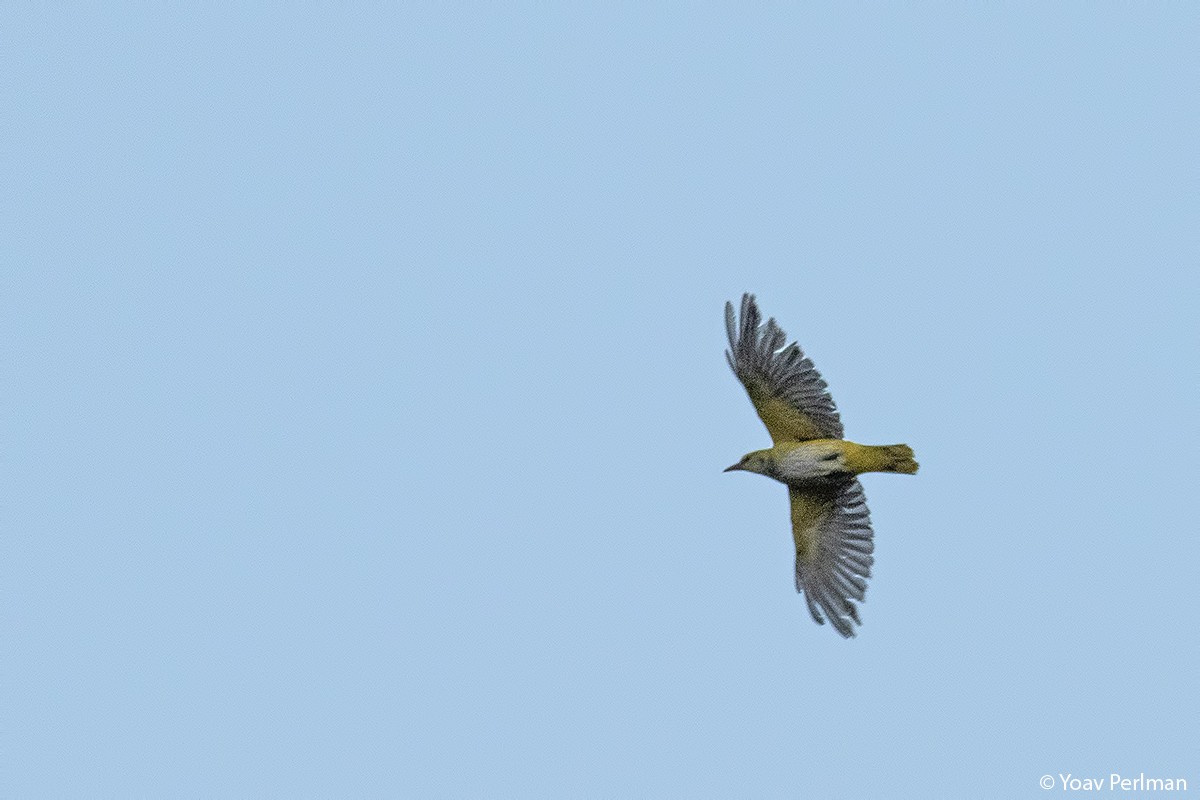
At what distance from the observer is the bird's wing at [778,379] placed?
1389 cm

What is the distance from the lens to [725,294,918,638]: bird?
45.6 ft

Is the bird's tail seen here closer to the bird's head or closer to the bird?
the bird

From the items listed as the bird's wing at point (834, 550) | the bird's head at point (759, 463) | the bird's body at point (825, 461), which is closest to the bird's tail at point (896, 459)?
the bird's body at point (825, 461)

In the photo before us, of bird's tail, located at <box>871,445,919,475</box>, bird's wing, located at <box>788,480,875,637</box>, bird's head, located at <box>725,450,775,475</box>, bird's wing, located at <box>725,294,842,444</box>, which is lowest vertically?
bird's wing, located at <box>788,480,875,637</box>

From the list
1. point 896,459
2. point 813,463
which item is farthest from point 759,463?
point 896,459

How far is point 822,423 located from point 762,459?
773 mm

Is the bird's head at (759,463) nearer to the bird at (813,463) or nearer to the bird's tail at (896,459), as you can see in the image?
the bird at (813,463)

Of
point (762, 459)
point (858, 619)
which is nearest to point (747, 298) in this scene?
point (762, 459)

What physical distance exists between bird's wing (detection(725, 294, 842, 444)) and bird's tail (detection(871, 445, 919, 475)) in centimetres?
57

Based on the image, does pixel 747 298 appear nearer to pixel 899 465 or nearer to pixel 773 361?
pixel 773 361

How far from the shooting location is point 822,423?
14.3m

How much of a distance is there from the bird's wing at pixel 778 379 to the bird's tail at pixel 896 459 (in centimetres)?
57

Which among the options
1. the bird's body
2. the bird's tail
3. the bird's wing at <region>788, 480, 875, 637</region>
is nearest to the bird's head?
the bird's body

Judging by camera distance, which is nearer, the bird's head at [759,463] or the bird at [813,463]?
the bird at [813,463]
